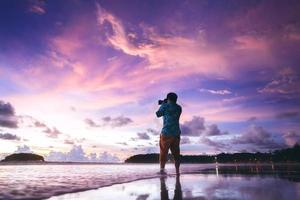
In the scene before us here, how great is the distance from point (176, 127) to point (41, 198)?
291 inches

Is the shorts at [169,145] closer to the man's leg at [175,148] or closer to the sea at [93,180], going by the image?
the man's leg at [175,148]

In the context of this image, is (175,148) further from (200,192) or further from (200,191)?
(200,192)

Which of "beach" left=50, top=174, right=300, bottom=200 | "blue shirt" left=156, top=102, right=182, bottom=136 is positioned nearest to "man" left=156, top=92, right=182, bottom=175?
"blue shirt" left=156, top=102, right=182, bottom=136

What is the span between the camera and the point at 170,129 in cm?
1120

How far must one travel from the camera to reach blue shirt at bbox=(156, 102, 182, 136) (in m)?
11.2

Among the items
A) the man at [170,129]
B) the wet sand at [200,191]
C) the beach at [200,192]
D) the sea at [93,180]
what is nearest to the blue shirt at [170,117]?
the man at [170,129]

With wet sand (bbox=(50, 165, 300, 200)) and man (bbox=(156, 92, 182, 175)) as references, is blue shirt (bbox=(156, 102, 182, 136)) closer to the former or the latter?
man (bbox=(156, 92, 182, 175))

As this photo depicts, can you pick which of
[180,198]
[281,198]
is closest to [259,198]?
Answer: [281,198]

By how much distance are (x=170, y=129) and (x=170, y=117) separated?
462 mm

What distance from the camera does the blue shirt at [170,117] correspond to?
11.2 m

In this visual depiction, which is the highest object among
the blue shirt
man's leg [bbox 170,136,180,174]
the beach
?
the blue shirt

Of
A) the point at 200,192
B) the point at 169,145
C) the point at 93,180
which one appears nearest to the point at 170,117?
the point at 169,145

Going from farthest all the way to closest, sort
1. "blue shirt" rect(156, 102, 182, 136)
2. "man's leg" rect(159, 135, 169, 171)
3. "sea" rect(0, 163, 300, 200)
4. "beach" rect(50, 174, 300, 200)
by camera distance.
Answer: "blue shirt" rect(156, 102, 182, 136)
"man's leg" rect(159, 135, 169, 171)
"sea" rect(0, 163, 300, 200)
"beach" rect(50, 174, 300, 200)

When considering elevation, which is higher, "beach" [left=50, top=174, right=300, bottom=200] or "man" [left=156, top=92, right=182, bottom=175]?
"man" [left=156, top=92, right=182, bottom=175]
